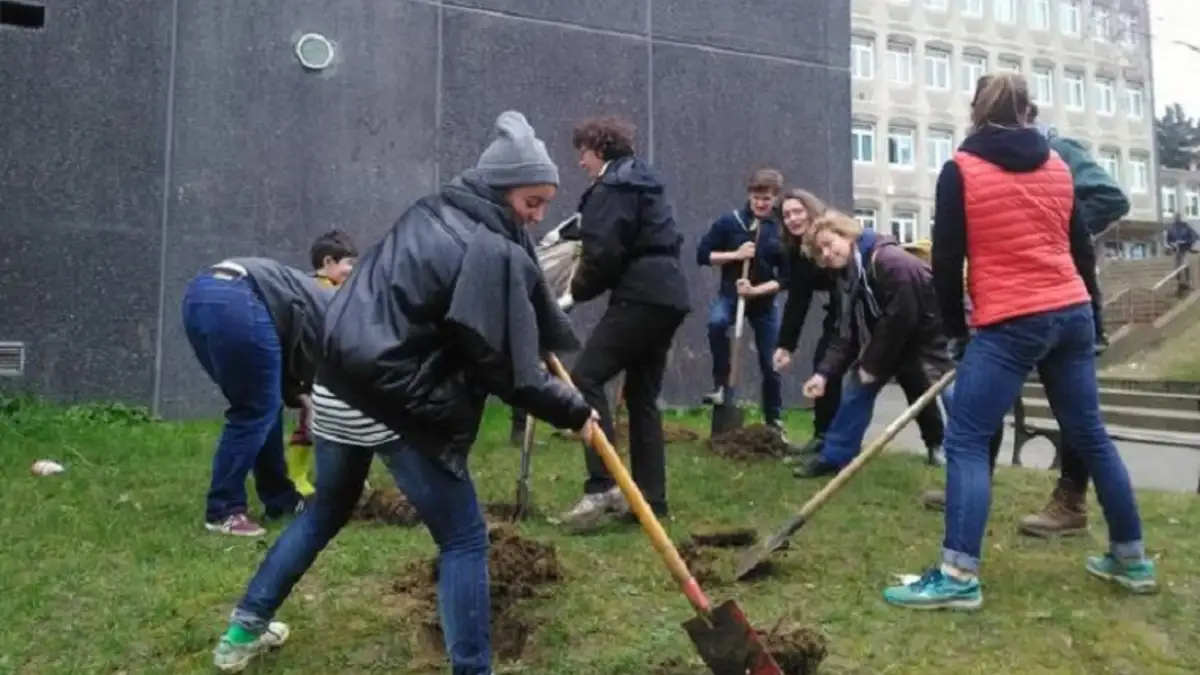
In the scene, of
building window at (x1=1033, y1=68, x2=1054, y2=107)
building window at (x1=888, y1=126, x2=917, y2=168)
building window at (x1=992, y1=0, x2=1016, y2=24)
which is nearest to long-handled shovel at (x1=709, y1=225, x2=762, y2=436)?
building window at (x1=888, y1=126, x2=917, y2=168)

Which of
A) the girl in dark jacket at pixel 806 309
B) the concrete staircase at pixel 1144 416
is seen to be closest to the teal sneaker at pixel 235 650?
the girl in dark jacket at pixel 806 309

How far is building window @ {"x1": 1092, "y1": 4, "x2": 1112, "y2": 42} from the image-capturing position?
156 ft

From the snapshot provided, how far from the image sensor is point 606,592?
4031mm

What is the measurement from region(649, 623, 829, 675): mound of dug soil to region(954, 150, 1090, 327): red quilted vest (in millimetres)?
1311

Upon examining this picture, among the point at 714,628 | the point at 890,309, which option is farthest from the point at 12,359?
the point at 714,628

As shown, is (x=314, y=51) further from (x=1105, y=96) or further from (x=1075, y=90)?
(x=1105, y=96)

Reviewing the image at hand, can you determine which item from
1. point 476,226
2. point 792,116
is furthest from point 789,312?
point 792,116

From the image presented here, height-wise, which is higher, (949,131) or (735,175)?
(949,131)

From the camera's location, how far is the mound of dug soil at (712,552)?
4219mm

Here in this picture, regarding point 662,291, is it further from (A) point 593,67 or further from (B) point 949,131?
(B) point 949,131

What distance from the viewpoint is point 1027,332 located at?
12.5 ft

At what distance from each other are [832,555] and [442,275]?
8.12 ft

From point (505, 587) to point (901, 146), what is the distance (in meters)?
41.0

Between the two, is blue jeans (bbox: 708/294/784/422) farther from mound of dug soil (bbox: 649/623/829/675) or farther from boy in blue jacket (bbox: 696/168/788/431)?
mound of dug soil (bbox: 649/623/829/675)
